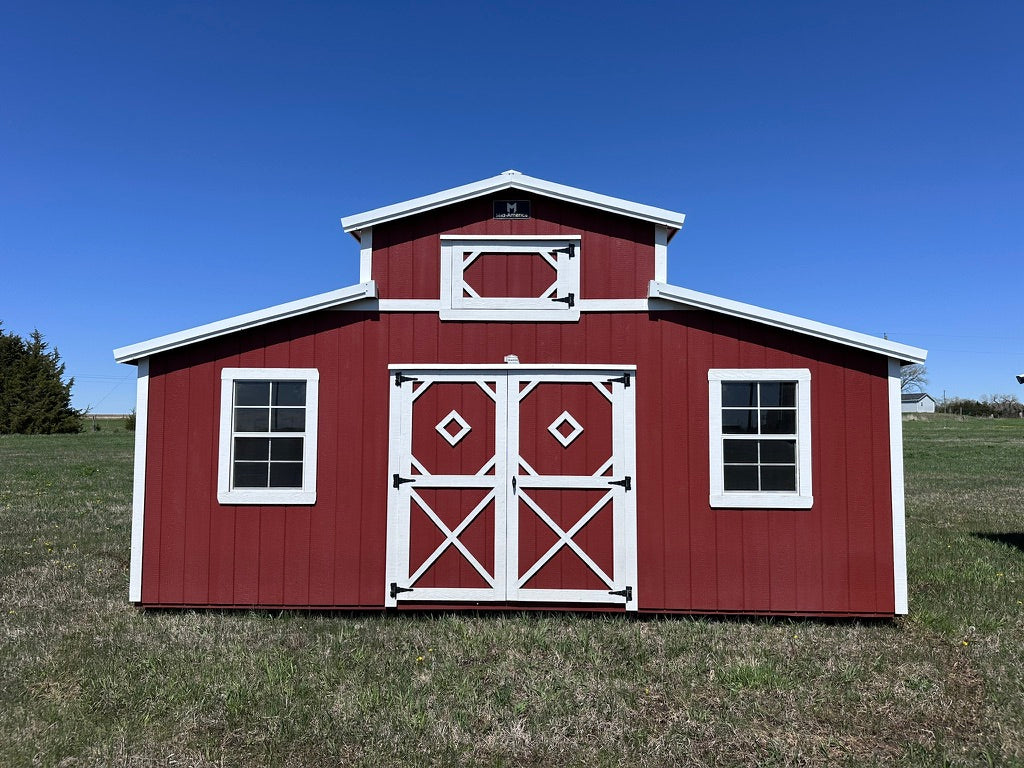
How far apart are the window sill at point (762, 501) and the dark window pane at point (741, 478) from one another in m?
0.12

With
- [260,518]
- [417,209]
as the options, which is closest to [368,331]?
[417,209]

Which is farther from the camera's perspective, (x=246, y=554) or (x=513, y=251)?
(x=513, y=251)

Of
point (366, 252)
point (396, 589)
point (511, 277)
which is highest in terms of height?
point (366, 252)

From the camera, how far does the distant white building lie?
3546 inches

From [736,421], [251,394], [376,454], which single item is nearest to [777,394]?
[736,421]

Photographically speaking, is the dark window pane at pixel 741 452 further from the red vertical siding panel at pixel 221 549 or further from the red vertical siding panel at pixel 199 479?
the red vertical siding panel at pixel 199 479

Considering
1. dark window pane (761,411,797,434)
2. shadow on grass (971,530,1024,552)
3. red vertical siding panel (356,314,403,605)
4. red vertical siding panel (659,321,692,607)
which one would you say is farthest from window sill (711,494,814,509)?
shadow on grass (971,530,1024,552)

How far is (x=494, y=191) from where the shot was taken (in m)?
7.61

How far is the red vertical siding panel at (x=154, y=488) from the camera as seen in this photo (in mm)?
7406

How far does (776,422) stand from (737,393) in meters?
0.54

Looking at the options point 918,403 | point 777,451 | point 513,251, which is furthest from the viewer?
point 918,403

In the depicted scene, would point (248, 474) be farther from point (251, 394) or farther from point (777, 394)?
point (777, 394)

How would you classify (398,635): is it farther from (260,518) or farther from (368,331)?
(368,331)

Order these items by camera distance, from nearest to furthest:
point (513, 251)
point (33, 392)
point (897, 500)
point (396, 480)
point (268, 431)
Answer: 1. point (897, 500)
2. point (396, 480)
3. point (268, 431)
4. point (513, 251)
5. point (33, 392)
